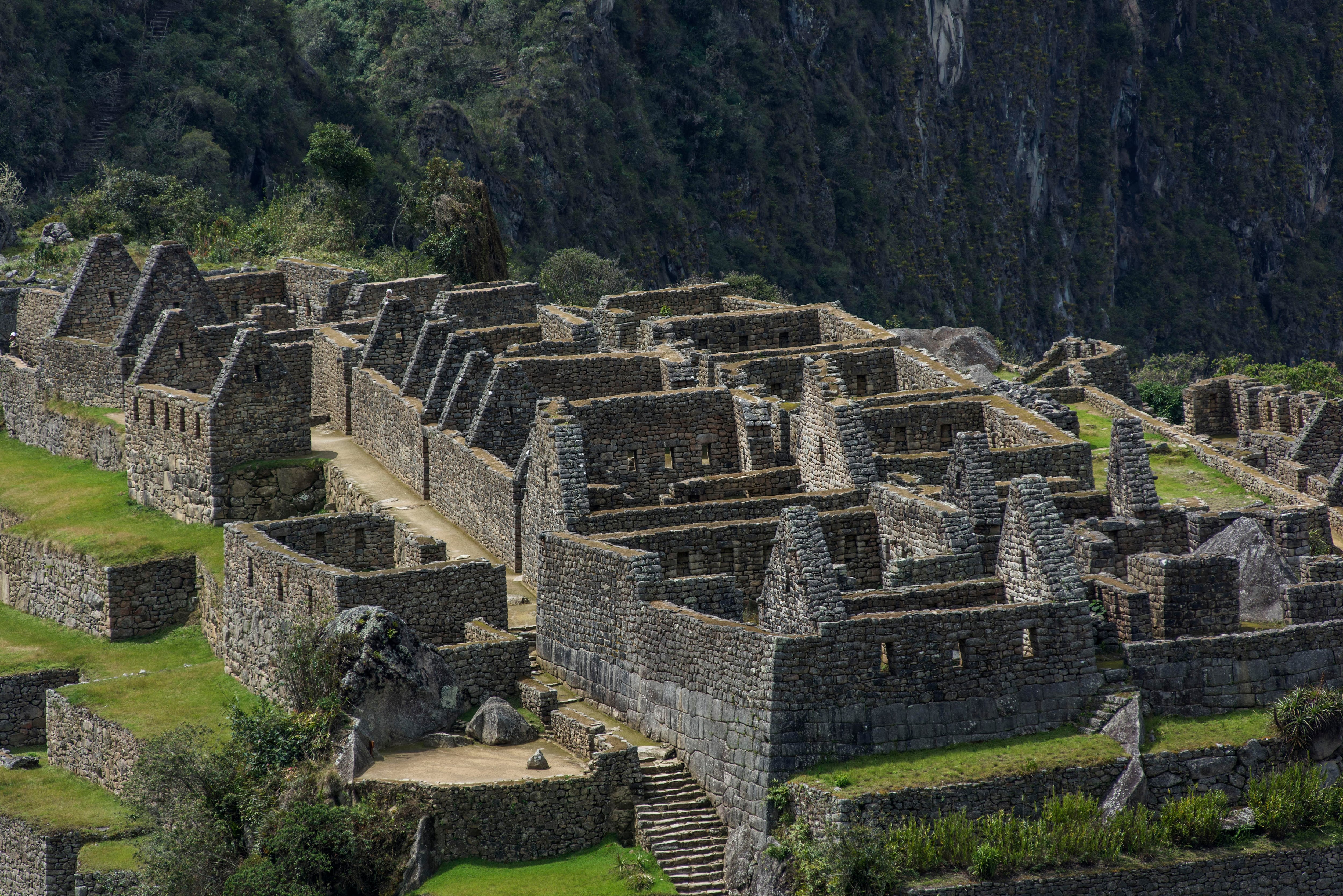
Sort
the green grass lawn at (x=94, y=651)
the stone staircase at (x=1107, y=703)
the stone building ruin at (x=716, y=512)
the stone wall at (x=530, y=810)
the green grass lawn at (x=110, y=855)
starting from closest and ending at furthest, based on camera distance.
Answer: the stone building ruin at (x=716, y=512), the stone wall at (x=530, y=810), the stone staircase at (x=1107, y=703), the green grass lawn at (x=110, y=855), the green grass lawn at (x=94, y=651)

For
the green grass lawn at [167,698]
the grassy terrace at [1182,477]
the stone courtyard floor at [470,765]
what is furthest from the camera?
the grassy terrace at [1182,477]

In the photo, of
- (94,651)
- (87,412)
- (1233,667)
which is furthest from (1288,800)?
(87,412)

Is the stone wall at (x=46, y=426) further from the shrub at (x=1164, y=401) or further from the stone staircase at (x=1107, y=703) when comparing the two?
the shrub at (x=1164, y=401)

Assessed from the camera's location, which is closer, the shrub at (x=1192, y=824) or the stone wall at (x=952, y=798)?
the stone wall at (x=952, y=798)

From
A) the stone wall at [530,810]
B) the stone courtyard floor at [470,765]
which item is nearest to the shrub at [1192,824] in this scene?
the stone wall at [530,810]

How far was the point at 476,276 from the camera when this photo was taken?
64.2 m

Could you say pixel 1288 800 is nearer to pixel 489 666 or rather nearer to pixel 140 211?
pixel 489 666

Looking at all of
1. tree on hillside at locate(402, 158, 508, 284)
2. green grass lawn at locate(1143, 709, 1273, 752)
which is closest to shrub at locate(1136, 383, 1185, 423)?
tree on hillside at locate(402, 158, 508, 284)

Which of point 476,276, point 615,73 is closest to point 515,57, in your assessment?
point 615,73

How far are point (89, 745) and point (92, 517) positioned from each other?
7.89 meters

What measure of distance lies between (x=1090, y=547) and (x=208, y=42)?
97.0m

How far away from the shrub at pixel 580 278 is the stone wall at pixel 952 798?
140ft

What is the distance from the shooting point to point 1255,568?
107 feet

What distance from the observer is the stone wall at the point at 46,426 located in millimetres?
45844
